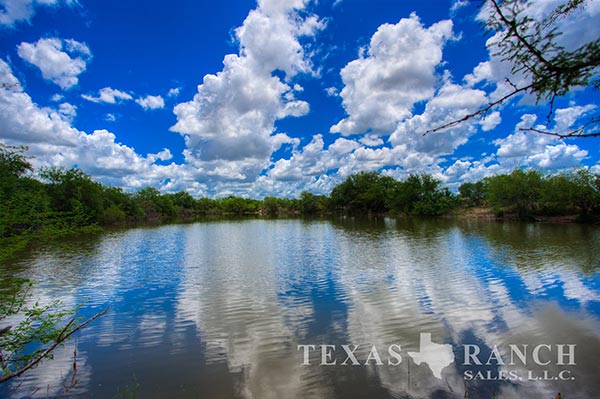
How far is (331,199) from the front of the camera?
386 feet

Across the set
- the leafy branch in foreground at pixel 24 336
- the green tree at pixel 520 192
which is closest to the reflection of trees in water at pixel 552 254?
the leafy branch in foreground at pixel 24 336

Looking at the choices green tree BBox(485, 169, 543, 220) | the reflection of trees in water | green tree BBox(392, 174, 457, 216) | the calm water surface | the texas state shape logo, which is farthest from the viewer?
Answer: green tree BBox(392, 174, 457, 216)

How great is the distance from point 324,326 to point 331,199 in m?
109

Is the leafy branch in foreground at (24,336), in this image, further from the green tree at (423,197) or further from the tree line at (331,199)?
the green tree at (423,197)

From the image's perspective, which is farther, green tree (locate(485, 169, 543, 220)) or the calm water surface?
green tree (locate(485, 169, 543, 220))

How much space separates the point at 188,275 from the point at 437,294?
43.2 feet

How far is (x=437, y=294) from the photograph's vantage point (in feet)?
38.9

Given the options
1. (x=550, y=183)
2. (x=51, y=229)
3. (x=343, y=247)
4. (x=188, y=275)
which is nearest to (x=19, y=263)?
(x=188, y=275)

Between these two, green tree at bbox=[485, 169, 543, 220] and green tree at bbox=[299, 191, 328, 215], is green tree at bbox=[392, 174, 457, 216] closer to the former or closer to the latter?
green tree at bbox=[485, 169, 543, 220]

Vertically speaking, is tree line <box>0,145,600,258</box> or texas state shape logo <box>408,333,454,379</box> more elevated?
tree line <box>0,145,600,258</box>

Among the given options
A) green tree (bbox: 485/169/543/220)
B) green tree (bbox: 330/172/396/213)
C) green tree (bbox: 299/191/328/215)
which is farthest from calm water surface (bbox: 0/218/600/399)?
Result: green tree (bbox: 299/191/328/215)

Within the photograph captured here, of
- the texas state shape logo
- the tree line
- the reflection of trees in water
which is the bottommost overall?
the texas state shape logo

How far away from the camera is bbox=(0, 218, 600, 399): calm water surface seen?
19.6 feet

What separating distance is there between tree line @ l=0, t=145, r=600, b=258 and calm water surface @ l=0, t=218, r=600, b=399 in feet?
11.7
